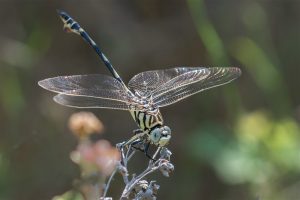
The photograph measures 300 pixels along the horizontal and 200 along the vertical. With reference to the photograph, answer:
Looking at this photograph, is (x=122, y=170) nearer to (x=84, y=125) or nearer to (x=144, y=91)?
(x=84, y=125)

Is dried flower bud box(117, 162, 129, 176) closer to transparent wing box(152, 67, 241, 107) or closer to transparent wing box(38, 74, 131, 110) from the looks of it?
transparent wing box(38, 74, 131, 110)

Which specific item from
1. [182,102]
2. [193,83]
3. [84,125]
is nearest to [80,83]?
[84,125]

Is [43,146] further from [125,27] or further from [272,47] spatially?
[272,47]

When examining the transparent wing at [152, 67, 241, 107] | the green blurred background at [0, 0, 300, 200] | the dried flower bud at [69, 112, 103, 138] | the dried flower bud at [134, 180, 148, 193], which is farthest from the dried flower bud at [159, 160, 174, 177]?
the green blurred background at [0, 0, 300, 200]

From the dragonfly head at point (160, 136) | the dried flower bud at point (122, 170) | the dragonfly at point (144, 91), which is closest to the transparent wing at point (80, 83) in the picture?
the dragonfly at point (144, 91)

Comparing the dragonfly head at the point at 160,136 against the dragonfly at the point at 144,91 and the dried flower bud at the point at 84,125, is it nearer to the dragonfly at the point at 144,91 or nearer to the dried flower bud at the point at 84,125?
the dragonfly at the point at 144,91

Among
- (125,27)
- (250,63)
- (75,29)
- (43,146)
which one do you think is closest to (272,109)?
(250,63)
